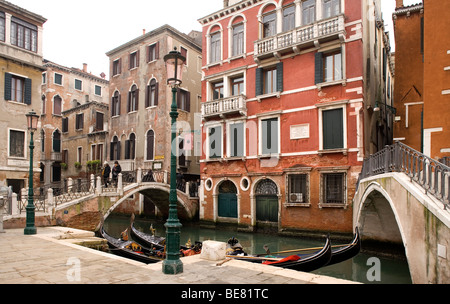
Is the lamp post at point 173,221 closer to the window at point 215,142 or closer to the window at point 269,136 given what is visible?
the window at point 269,136

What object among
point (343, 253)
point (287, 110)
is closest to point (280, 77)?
point (287, 110)

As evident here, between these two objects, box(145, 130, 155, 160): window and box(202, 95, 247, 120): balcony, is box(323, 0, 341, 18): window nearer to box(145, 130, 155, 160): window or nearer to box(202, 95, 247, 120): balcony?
box(202, 95, 247, 120): balcony

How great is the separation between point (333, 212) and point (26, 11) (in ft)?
53.5

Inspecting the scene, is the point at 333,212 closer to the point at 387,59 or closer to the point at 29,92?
the point at 387,59

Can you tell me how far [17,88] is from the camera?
15.4 m

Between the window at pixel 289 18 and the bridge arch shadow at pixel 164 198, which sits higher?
the window at pixel 289 18

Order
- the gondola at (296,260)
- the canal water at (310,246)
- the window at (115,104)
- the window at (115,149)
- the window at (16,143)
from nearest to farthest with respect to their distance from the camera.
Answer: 1. the gondola at (296,260)
2. the canal water at (310,246)
3. the window at (16,143)
4. the window at (115,149)
5. the window at (115,104)

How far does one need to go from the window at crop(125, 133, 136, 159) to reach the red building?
19.3 feet

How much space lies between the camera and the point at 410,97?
45.0 feet

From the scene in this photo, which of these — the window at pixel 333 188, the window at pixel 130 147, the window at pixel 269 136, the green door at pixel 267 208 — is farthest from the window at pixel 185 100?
the window at pixel 333 188

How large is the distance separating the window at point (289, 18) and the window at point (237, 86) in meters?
3.09

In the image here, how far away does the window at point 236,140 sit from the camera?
15500 millimetres

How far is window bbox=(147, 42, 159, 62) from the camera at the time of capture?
65.2 feet

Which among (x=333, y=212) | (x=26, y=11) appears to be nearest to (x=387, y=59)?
(x=333, y=212)
